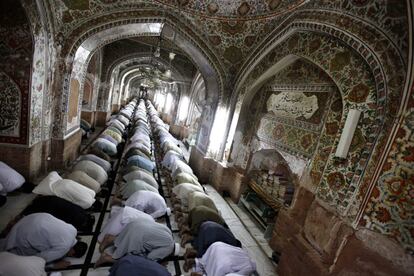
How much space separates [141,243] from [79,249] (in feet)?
3.73

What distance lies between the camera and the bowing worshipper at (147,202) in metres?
4.48

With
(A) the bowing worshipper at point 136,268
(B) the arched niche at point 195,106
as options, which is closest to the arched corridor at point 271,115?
(A) the bowing worshipper at point 136,268

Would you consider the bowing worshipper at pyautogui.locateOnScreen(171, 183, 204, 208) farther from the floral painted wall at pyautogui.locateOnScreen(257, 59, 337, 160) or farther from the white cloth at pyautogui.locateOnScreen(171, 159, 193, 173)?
the floral painted wall at pyautogui.locateOnScreen(257, 59, 337, 160)

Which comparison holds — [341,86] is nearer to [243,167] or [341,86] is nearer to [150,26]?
[243,167]

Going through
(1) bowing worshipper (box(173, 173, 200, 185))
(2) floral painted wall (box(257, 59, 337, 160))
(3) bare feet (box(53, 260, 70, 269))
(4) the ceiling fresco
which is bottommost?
(3) bare feet (box(53, 260, 70, 269))

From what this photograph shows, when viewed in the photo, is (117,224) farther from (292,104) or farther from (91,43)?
(91,43)

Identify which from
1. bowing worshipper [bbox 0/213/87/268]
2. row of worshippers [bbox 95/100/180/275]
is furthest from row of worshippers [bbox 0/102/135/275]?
row of worshippers [bbox 95/100/180/275]

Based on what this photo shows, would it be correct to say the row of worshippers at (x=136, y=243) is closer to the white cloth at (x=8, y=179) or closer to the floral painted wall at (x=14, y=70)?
the white cloth at (x=8, y=179)

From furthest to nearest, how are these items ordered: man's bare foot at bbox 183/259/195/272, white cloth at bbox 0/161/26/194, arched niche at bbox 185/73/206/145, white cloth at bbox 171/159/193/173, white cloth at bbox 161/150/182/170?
arched niche at bbox 185/73/206/145, white cloth at bbox 161/150/182/170, white cloth at bbox 171/159/193/173, white cloth at bbox 0/161/26/194, man's bare foot at bbox 183/259/195/272

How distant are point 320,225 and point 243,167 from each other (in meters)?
3.49

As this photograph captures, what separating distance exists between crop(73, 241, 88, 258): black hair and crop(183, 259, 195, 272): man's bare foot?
5.70ft

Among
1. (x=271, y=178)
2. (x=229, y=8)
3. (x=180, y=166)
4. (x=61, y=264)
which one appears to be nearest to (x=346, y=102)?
(x=271, y=178)

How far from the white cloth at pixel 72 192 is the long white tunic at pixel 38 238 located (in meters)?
1.04

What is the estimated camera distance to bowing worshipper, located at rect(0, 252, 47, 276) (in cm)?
245
